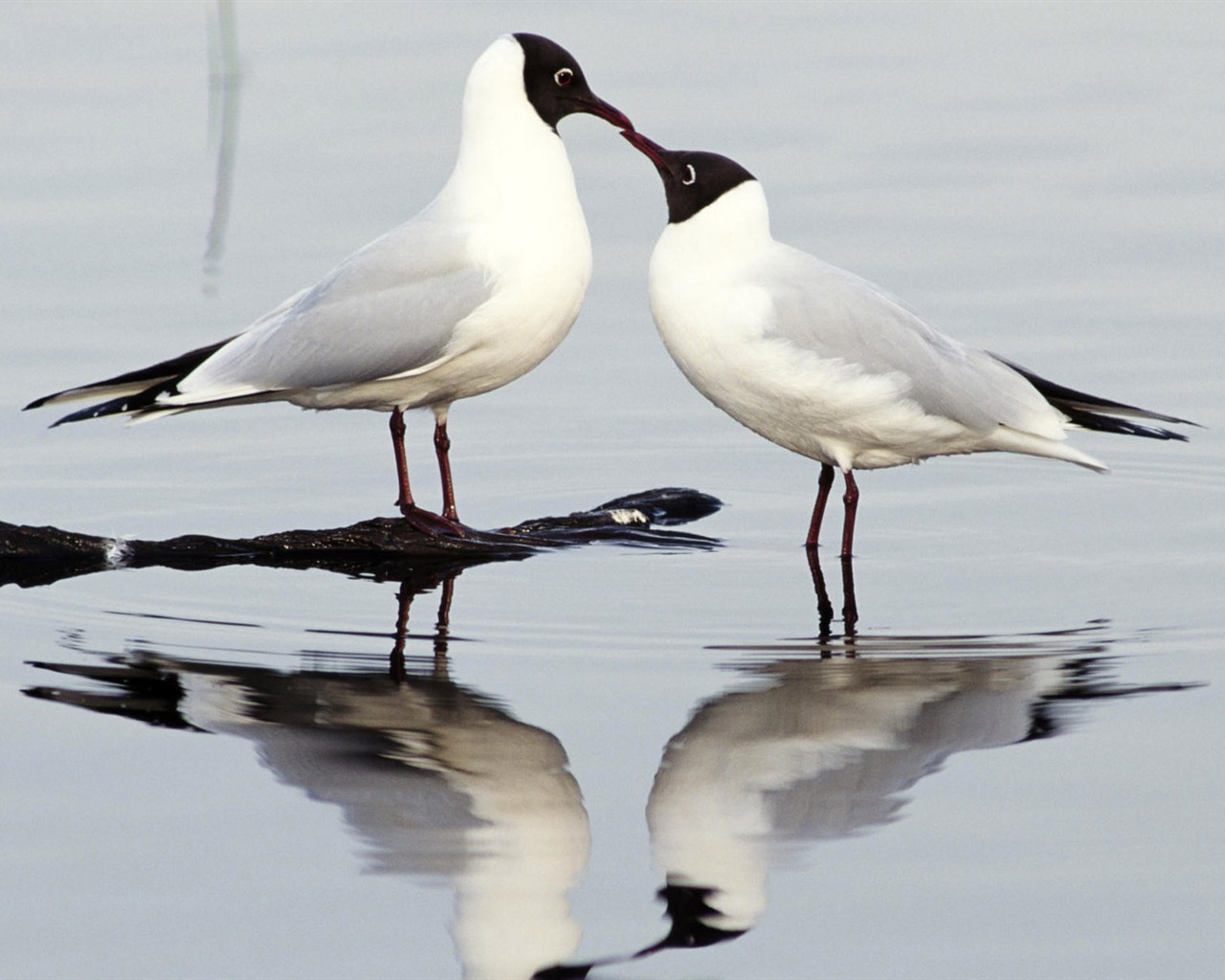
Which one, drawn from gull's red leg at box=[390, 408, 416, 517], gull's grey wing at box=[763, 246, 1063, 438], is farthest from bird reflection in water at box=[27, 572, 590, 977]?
gull's grey wing at box=[763, 246, 1063, 438]

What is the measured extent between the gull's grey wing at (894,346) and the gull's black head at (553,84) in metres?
0.91

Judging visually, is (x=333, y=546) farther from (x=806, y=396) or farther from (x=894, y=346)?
(x=894, y=346)

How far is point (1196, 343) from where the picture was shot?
950 centimetres

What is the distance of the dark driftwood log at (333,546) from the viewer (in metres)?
7.25

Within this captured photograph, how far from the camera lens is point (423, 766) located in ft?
17.7

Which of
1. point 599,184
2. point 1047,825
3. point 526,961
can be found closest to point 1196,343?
point 599,184

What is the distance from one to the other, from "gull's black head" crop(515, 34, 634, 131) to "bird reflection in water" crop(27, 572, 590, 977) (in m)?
2.14

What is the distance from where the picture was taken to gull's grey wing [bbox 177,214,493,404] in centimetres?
748

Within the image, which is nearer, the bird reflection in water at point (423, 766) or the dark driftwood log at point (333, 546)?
the bird reflection in water at point (423, 766)

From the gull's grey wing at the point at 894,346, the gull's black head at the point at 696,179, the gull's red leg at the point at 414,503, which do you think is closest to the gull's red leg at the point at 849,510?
the gull's grey wing at the point at 894,346

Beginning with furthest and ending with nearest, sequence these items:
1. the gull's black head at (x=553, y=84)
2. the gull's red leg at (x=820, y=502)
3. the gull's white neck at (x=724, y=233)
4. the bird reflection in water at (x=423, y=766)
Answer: the gull's black head at (x=553, y=84) → the gull's red leg at (x=820, y=502) → the gull's white neck at (x=724, y=233) → the bird reflection in water at (x=423, y=766)

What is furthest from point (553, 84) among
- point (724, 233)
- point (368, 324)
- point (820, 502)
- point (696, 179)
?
point (820, 502)

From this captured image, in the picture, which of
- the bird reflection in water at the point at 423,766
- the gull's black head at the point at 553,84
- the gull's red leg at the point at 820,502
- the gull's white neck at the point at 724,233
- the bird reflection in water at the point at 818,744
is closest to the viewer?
the bird reflection in water at the point at 423,766

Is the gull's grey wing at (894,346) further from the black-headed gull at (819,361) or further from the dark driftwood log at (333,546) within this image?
the dark driftwood log at (333,546)
